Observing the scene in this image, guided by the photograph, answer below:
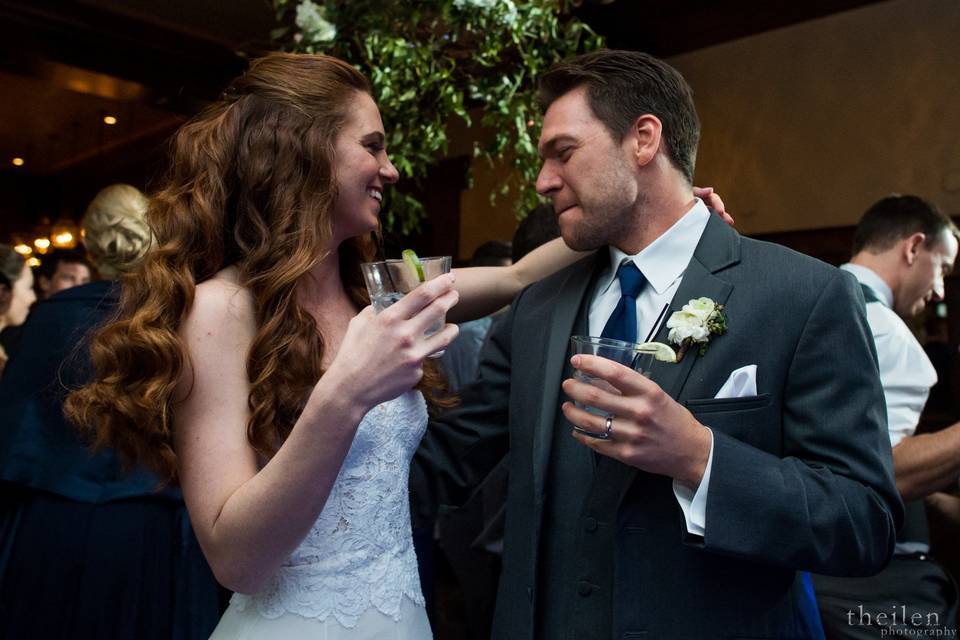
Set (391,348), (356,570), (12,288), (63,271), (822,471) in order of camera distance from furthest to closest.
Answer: (63,271) → (12,288) → (356,570) → (822,471) → (391,348)

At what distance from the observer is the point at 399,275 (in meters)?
1.34

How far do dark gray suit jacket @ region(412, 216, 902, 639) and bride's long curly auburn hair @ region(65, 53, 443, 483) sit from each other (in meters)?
0.54

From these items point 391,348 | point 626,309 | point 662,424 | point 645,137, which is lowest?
point 662,424

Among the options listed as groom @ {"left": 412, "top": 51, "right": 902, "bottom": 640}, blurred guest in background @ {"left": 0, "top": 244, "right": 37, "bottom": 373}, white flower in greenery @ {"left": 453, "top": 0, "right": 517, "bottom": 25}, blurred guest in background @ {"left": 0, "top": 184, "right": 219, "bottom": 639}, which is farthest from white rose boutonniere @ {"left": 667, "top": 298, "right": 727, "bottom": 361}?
blurred guest in background @ {"left": 0, "top": 244, "right": 37, "bottom": 373}

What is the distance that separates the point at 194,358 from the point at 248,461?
20 centimetres

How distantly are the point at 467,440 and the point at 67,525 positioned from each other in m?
1.28

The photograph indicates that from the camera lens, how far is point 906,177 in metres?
5.50

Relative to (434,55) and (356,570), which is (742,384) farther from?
(434,55)

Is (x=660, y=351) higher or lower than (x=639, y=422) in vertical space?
higher

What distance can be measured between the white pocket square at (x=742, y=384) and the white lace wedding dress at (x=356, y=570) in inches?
25.5

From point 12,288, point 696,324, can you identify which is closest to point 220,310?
point 696,324

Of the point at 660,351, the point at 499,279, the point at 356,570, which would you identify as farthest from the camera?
the point at 499,279

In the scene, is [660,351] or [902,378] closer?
[660,351]

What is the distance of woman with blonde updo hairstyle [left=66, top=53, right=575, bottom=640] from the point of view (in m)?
1.27
